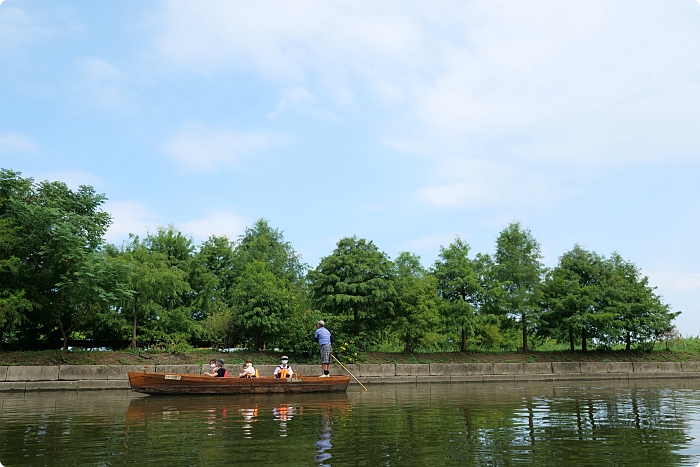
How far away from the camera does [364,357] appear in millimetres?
27031

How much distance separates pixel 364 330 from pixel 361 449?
21.1 metres

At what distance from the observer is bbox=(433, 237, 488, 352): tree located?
1137 inches

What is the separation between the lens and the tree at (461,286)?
28.9 meters

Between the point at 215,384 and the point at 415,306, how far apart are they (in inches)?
494

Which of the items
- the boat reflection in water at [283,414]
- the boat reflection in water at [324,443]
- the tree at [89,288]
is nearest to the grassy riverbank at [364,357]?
the tree at [89,288]

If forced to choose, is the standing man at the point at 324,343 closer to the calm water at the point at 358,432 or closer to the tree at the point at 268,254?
the calm water at the point at 358,432

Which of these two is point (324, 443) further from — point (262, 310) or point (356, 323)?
point (356, 323)

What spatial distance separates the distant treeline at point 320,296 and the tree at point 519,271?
6 centimetres

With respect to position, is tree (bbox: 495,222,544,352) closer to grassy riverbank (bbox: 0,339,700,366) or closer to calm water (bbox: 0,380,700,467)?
grassy riverbank (bbox: 0,339,700,366)

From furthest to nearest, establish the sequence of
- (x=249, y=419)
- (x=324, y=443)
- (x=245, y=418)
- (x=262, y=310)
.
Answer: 1. (x=262, y=310)
2. (x=245, y=418)
3. (x=249, y=419)
4. (x=324, y=443)

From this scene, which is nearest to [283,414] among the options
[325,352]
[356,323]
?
[325,352]

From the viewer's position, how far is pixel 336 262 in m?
28.2

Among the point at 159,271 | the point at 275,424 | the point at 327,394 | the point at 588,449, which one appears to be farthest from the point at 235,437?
the point at 159,271

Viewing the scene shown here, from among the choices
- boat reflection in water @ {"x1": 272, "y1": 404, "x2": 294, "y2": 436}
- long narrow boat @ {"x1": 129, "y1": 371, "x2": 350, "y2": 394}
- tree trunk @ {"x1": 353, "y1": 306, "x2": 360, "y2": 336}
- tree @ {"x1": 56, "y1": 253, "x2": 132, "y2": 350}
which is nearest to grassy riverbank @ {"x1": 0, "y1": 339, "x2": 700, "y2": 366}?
tree trunk @ {"x1": 353, "y1": 306, "x2": 360, "y2": 336}
